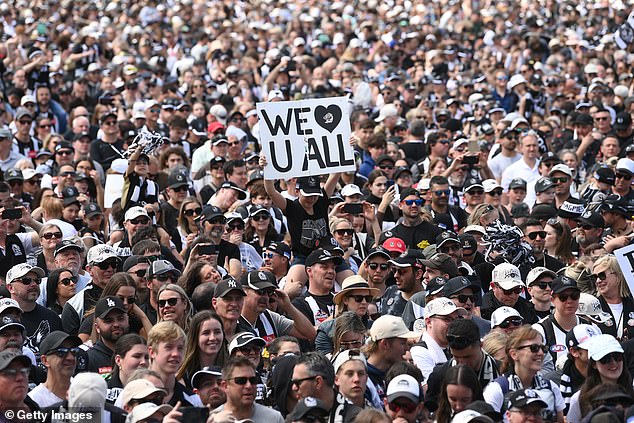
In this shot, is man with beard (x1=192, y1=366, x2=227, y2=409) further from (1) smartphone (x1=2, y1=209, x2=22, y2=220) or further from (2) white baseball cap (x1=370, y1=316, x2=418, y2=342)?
(1) smartphone (x1=2, y1=209, x2=22, y2=220)

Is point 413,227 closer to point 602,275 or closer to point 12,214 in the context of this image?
point 602,275

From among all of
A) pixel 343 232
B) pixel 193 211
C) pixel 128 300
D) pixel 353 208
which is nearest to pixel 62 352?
pixel 128 300

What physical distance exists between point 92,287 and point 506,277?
127 inches

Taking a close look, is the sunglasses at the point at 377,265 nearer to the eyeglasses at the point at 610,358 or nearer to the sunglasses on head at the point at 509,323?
the sunglasses on head at the point at 509,323

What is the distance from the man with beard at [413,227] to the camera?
12594 millimetres

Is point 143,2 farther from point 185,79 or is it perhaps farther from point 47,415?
point 47,415

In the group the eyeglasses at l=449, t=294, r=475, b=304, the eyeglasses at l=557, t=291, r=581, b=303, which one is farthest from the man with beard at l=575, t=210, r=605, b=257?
the eyeglasses at l=449, t=294, r=475, b=304

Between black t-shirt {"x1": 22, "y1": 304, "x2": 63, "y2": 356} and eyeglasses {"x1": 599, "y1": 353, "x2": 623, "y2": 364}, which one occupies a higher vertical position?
eyeglasses {"x1": 599, "y1": 353, "x2": 623, "y2": 364}

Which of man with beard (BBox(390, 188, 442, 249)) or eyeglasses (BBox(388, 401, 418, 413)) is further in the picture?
man with beard (BBox(390, 188, 442, 249))

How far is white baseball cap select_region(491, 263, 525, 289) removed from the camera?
33.5 ft

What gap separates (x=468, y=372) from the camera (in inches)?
304

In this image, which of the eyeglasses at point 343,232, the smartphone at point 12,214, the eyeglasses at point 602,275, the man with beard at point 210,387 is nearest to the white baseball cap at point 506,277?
the eyeglasses at point 602,275

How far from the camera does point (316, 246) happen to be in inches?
453

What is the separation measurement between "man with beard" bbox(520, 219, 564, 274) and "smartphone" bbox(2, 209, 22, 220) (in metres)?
4.72
